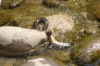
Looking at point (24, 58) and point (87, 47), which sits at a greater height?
point (87, 47)

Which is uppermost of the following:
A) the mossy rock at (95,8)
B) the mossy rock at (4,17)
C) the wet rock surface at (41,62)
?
the mossy rock at (95,8)


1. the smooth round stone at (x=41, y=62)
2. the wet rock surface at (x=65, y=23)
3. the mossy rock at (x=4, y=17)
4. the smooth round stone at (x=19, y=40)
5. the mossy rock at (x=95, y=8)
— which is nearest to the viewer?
the smooth round stone at (x=41, y=62)

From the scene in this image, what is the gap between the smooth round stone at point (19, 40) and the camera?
513cm

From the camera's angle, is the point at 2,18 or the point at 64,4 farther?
the point at 64,4

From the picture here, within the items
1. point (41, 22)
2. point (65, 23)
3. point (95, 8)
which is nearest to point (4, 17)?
point (41, 22)

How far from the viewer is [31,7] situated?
21.7 feet

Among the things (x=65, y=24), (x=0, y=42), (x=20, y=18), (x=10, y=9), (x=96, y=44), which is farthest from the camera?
(x=10, y=9)

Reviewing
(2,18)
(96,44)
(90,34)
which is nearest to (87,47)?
(96,44)

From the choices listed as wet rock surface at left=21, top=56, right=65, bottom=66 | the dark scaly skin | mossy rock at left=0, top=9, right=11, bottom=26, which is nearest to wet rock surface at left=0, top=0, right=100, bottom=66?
mossy rock at left=0, top=9, right=11, bottom=26

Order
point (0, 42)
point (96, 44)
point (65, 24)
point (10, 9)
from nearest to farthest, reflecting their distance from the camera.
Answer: point (96, 44)
point (0, 42)
point (65, 24)
point (10, 9)

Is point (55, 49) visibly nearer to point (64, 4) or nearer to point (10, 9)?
point (64, 4)

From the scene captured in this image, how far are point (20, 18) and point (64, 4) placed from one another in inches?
51.0

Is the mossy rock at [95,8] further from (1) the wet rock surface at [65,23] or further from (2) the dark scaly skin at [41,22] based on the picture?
(2) the dark scaly skin at [41,22]

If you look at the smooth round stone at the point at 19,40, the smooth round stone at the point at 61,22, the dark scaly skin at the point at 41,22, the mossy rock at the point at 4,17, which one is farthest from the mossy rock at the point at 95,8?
the mossy rock at the point at 4,17
